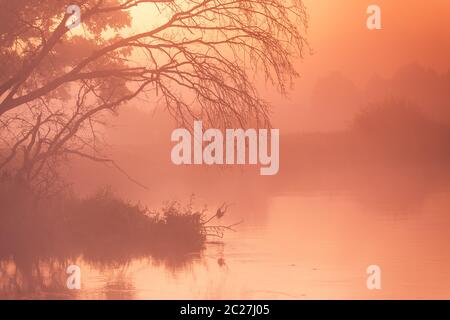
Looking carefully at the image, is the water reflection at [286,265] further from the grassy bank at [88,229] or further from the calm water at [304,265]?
the grassy bank at [88,229]

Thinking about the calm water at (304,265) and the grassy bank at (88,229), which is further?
the grassy bank at (88,229)

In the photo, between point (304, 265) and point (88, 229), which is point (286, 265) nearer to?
point (304, 265)

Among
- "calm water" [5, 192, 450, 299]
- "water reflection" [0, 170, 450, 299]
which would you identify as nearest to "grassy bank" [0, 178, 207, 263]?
"water reflection" [0, 170, 450, 299]

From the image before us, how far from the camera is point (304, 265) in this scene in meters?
15.6

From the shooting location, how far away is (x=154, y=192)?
109 feet

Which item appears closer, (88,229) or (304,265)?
(304,265)

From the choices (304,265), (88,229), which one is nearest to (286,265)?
(304,265)

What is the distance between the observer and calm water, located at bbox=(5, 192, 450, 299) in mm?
13359

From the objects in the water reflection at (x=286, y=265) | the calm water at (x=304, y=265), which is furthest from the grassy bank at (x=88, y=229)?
the calm water at (x=304, y=265)

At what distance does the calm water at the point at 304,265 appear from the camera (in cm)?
1336

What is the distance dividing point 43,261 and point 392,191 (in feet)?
54.8

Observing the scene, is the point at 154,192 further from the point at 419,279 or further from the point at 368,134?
the point at 368,134

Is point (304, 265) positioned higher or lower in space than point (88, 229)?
lower

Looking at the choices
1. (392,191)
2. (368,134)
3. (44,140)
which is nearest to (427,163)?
(368,134)
